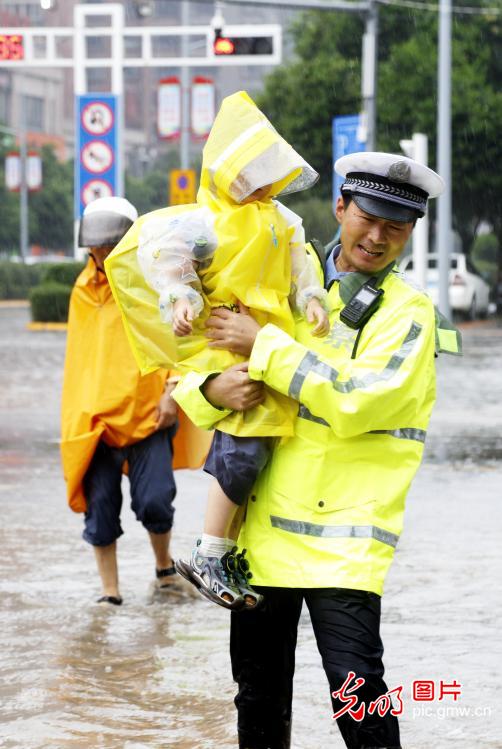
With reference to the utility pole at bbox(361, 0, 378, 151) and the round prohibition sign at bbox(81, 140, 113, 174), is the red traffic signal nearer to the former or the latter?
the round prohibition sign at bbox(81, 140, 113, 174)

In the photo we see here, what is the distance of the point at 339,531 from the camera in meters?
3.81

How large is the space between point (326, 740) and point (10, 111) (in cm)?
10085

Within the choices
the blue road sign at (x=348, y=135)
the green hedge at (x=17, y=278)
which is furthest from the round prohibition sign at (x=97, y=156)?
the green hedge at (x=17, y=278)

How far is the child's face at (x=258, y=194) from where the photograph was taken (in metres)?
4.07

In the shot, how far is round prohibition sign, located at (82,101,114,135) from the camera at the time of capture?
2191 centimetres

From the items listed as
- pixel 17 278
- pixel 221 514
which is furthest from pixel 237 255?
pixel 17 278

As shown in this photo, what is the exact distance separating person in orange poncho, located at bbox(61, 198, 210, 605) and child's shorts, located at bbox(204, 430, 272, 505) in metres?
2.68

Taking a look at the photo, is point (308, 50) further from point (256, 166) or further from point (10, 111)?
point (10, 111)

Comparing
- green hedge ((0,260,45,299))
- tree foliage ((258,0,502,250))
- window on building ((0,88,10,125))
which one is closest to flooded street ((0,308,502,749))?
tree foliage ((258,0,502,250))

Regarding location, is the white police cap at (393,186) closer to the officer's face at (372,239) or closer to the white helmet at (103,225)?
the officer's face at (372,239)

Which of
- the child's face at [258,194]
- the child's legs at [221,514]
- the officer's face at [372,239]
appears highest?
the child's face at [258,194]

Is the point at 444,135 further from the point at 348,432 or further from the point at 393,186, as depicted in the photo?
the point at 348,432

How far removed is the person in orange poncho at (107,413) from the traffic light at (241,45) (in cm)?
1677

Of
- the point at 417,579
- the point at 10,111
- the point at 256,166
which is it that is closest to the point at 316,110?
the point at 417,579
